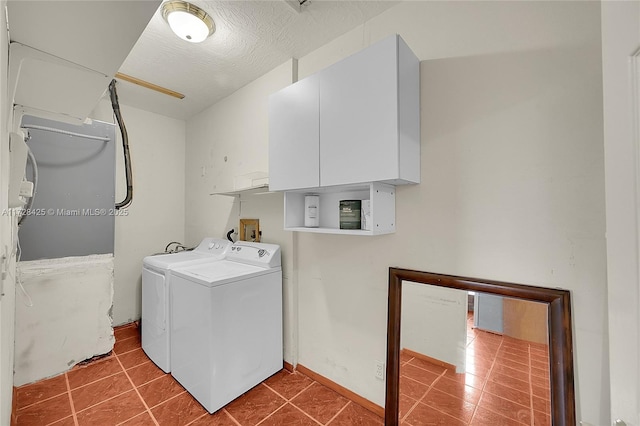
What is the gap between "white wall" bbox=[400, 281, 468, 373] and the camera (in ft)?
4.62

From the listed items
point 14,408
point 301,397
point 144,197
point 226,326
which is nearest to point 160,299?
point 226,326

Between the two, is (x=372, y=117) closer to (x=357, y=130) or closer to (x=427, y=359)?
(x=357, y=130)

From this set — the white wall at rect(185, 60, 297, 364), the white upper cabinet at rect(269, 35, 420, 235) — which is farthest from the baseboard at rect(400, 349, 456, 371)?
the white wall at rect(185, 60, 297, 364)

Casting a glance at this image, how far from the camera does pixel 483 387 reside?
1.31 m

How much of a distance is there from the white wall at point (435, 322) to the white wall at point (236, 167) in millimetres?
976

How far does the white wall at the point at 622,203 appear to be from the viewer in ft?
2.05

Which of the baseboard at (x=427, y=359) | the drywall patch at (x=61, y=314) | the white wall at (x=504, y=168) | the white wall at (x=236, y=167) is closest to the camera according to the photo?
the white wall at (x=504, y=168)

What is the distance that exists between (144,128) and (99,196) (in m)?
1.21

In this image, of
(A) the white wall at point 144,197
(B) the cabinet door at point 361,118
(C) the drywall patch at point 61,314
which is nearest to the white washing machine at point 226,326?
(C) the drywall patch at point 61,314

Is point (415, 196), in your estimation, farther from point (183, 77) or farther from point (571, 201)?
point (183, 77)

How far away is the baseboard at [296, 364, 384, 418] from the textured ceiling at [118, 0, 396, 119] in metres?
2.53

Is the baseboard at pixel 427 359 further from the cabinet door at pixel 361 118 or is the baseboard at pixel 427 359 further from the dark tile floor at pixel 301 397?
the cabinet door at pixel 361 118

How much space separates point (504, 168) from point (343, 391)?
1765 mm

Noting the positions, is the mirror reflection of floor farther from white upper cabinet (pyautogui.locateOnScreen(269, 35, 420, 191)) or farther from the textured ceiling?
the textured ceiling
